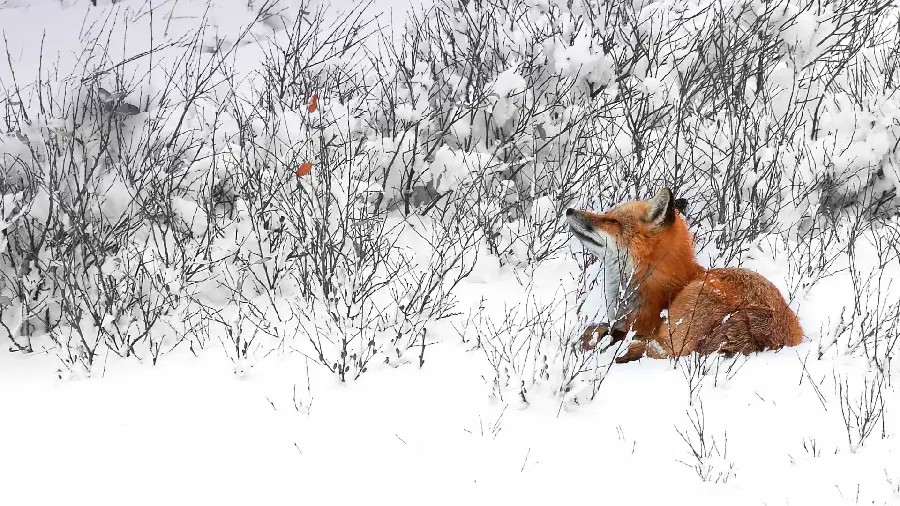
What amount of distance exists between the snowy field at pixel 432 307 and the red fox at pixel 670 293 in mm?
128

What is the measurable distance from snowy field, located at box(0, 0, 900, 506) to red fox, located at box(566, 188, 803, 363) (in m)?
0.13

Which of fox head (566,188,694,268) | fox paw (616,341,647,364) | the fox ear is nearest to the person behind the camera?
the fox ear

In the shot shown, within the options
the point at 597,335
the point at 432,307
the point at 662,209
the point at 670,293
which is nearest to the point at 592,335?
the point at 597,335

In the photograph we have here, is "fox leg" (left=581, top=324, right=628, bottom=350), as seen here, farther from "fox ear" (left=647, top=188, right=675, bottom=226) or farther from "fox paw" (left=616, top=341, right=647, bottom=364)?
"fox ear" (left=647, top=188, right=675, bottom=226)

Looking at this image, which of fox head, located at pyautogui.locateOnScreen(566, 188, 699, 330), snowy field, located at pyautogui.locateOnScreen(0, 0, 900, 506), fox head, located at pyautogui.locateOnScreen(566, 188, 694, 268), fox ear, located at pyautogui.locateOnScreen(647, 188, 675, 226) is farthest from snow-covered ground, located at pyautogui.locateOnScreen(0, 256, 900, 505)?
fox ear, located at pyautogui.locateOnScreen(647, 188, 675, 226)

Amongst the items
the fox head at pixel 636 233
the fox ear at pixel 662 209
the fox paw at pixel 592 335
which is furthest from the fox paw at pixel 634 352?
the fox ear at pixel 662 209

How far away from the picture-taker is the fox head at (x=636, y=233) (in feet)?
11.2

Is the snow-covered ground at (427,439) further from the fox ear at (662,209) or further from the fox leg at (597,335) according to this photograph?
the fox ear at (662,209)

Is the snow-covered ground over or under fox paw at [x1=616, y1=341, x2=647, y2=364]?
under

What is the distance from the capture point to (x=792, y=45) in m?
5.89

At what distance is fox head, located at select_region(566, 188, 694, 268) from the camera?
3.42m

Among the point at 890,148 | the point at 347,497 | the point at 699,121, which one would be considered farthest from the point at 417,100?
the point at 347,497

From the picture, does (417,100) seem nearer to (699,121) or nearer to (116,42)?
(699,121)

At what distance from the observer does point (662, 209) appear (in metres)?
3.33
